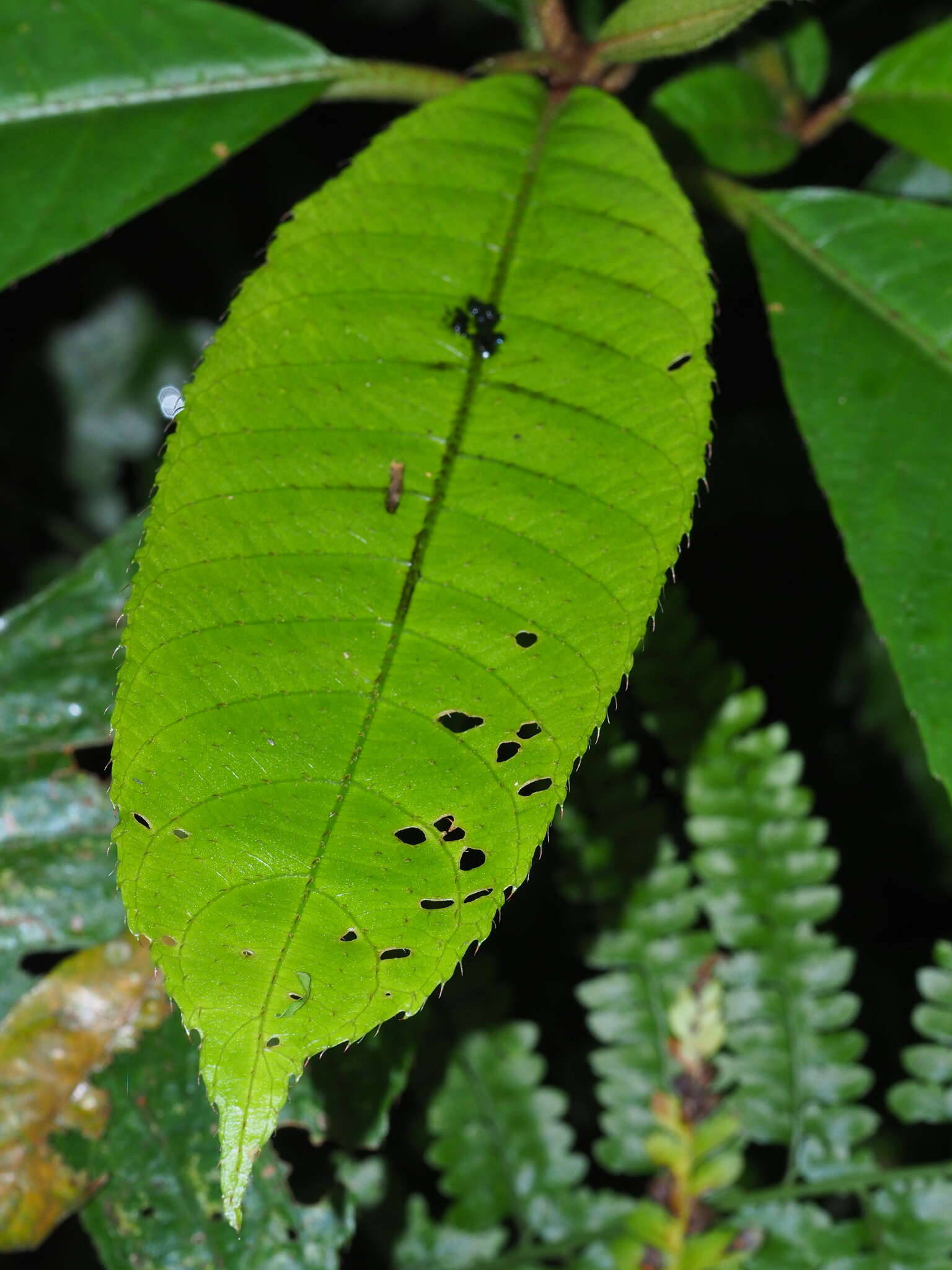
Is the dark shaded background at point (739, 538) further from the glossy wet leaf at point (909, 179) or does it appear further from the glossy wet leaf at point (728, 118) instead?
the glossy wet leaf at point (728, 118)

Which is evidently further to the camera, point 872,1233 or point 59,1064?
point 872,1233

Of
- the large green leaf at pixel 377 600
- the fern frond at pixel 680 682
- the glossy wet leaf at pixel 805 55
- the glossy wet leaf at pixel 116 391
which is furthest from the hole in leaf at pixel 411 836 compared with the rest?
the glossy wet leaf at pixel 116 391

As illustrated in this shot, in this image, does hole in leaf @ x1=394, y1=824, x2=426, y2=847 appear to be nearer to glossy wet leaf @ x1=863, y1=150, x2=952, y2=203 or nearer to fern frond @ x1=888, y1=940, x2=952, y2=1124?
fern frond @ x1=888, y1=940, x2=952, y2=1124

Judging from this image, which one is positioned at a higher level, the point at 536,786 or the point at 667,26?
the point at 667,26

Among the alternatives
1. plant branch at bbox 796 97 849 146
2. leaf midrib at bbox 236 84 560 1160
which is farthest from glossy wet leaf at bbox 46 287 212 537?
leaf midrib at bbox 236 84 560 1160

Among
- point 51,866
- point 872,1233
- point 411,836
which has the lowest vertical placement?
point 872,1233

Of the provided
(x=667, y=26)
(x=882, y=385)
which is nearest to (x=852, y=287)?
(x=882, y=385)

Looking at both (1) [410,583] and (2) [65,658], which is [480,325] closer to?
(1) [410,583]

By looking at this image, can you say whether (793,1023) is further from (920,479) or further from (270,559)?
(270,559)
